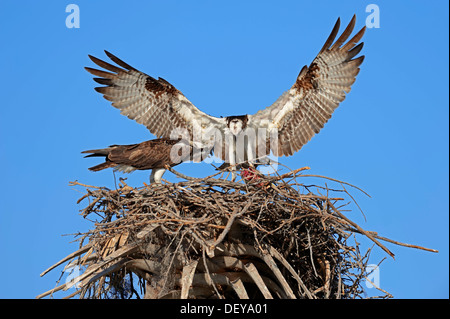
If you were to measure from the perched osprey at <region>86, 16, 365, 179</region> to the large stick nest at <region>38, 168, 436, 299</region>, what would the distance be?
2.56 m

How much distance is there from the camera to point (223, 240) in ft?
22.9

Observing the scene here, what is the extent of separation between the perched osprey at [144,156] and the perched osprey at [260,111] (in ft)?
1.66

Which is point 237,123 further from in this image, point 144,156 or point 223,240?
point 223,240

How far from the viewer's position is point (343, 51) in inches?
388

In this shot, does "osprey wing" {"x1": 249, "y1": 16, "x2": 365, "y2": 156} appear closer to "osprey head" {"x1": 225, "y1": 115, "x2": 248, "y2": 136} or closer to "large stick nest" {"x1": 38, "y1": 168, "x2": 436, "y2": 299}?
"osprey head" {"x1": 225, "y1": 115, "x2": 248, "y2": 136}

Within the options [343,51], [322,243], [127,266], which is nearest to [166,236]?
[127,266]

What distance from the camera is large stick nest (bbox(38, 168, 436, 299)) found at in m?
6.67

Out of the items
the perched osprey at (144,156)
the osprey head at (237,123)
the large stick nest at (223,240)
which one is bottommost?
the large stick nest at (223,240)

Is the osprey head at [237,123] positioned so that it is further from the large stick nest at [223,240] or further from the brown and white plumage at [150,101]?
the large stick nest at [223,240]

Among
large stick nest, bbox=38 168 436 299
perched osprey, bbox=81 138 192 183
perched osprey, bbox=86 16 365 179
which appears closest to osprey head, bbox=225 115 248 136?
perched osprey, bbox=86 16 365 179

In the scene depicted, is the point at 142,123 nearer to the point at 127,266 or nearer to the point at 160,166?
Result: the point at 160,166

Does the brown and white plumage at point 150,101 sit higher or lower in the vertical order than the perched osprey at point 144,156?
higher

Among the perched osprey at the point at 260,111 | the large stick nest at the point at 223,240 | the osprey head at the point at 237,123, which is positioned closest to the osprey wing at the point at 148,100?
the perched osprey at the point at 260,111

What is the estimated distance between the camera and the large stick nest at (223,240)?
6.67 m
